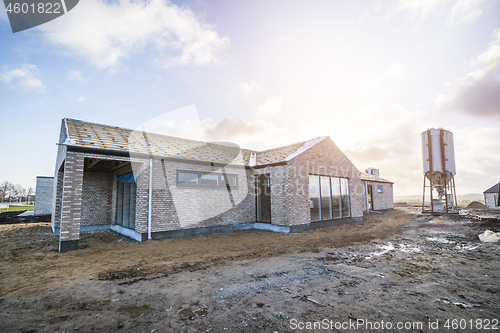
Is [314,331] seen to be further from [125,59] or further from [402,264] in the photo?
[125,59]

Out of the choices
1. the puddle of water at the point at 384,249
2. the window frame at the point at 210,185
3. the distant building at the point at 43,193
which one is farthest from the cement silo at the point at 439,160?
the distant building at the point at 43,193

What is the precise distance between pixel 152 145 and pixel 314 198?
8.31 metres

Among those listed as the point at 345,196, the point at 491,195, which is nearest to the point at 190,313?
the point at 345,196

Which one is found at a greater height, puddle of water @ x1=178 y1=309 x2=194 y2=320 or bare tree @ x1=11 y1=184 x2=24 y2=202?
bare tree @ x1=11 y1=184 x2=24 y2=202

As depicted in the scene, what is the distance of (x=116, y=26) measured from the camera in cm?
780

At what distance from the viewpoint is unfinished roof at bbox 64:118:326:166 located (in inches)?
314

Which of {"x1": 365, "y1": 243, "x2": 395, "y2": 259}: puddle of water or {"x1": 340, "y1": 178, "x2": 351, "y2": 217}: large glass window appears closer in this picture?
{"x1": 365, "y1": 243, "x2": 395, "y2": 259}: puddle of water

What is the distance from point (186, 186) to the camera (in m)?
9.55

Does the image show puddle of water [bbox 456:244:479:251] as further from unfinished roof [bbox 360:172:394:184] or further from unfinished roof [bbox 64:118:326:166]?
unfinished roof [bbox 360:172:394:184]

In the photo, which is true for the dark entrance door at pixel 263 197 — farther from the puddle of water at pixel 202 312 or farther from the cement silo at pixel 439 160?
the cement silo at pixel 439 160

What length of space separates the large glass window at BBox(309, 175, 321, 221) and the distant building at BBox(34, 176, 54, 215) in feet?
73.0

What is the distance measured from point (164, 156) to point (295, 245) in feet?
19.6

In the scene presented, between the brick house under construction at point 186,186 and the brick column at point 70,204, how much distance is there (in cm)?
2

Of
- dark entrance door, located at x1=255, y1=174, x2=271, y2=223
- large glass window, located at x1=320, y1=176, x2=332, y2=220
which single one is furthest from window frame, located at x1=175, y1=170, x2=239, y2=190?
large glass window, located at x1=320, y1=176, x2=332, y2=220
